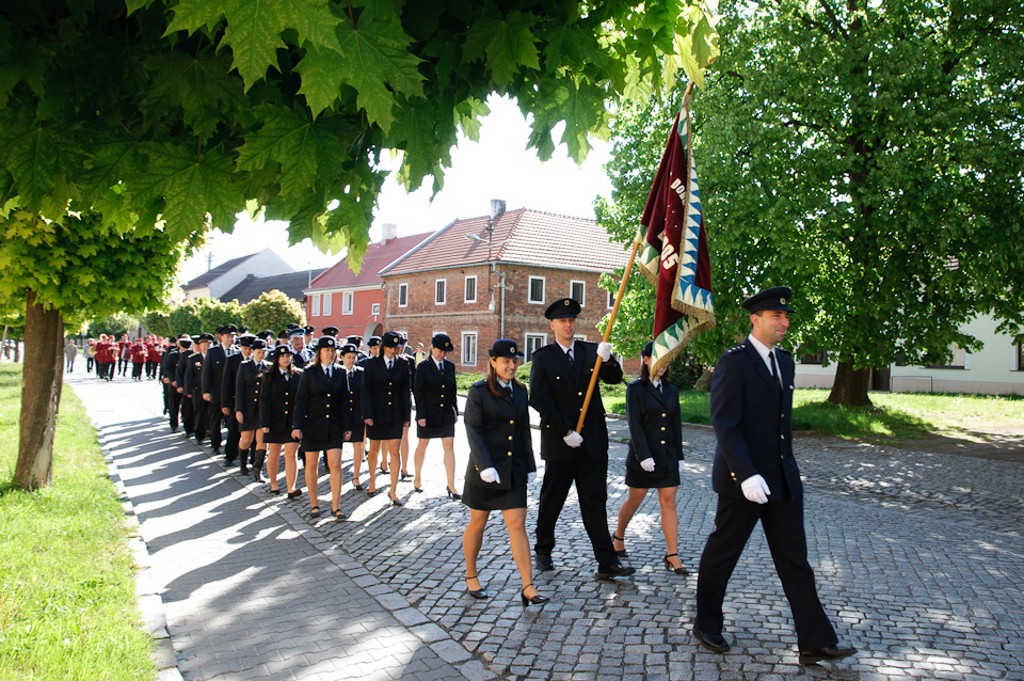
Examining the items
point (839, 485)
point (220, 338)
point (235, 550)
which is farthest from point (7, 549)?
point (839, 485)

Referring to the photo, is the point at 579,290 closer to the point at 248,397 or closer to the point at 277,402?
the point at 248,397

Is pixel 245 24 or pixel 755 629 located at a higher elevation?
pixel 245 24

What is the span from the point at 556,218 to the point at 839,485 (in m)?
36.7

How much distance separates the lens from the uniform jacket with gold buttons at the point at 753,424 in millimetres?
4738

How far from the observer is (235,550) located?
7.36 m

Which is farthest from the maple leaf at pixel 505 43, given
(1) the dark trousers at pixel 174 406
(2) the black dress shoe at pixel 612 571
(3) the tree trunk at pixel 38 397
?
(1) the dark trousers at pixel 174 406

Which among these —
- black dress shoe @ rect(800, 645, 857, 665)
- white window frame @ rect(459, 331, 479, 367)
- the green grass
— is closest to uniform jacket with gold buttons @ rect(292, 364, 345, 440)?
the green grass

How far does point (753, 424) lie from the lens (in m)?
4.84

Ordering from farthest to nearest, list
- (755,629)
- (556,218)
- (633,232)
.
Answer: (556,218) → (633,232) → (755,629)

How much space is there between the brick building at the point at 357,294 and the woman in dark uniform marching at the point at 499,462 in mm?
44596

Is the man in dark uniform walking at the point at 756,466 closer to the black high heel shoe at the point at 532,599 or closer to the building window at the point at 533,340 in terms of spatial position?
the black high heel shoe at the point at 532,599

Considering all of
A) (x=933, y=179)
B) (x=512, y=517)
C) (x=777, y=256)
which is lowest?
(x=512, y=517)

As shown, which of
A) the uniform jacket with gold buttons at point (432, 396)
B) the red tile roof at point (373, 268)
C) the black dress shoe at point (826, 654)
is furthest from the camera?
the red tile roof at point (373, 268)

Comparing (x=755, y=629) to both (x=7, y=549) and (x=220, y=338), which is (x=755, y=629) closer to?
(x=7, y=549)
